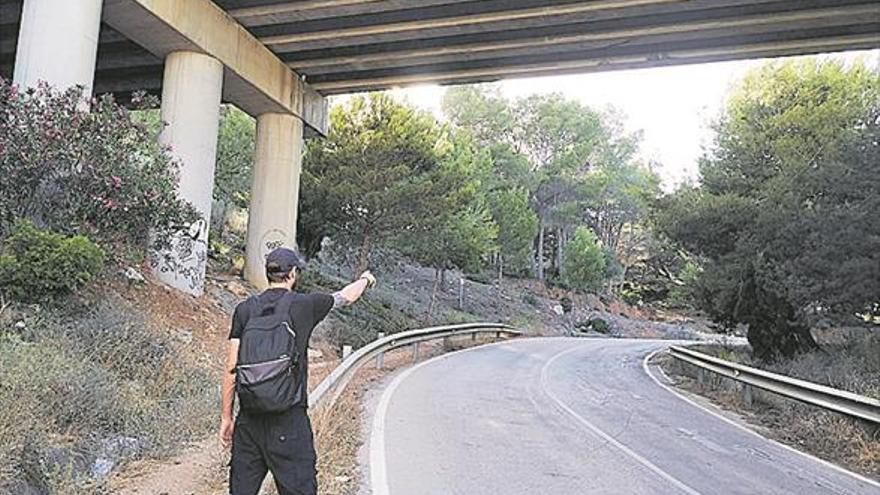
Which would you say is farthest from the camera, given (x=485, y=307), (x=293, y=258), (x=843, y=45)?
(x=485, y=307)

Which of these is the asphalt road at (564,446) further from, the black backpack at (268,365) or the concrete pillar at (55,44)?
the concrete pillar at (55,44)

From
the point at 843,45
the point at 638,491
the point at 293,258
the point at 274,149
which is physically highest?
the point at 843,45

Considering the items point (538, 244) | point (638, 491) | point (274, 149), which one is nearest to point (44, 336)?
point (638, 491)

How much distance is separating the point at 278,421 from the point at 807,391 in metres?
9.04

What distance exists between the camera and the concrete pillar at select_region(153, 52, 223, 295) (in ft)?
54.5

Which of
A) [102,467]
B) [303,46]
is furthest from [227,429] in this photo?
[303,46]

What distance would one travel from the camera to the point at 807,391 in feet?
34.1

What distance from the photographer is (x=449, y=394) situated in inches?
476

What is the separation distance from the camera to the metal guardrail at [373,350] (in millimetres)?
8586

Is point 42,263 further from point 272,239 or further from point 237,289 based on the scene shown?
point 272,239

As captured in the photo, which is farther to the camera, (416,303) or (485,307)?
(485,307)

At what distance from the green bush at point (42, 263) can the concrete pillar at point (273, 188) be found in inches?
411

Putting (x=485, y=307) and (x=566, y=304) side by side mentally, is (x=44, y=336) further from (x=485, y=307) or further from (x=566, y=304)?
(x=566, y=304)

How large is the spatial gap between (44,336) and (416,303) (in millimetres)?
25783
